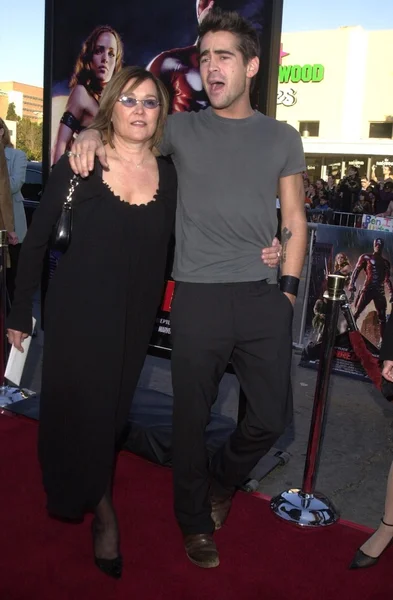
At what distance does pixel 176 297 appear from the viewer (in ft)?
8.77

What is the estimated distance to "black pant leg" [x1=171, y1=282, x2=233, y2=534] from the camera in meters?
2.60

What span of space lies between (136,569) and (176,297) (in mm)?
1151

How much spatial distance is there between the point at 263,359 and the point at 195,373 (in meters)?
0.30

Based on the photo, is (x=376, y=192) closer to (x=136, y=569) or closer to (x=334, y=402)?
(x=334, y=402)

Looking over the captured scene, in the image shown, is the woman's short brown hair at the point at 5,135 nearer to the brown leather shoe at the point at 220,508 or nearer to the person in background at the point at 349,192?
the brown leather shoe at the point at 220,508

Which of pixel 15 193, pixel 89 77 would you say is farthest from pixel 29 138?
pixel 89 77

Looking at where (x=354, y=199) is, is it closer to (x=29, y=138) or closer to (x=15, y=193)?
(x=15, y=193)

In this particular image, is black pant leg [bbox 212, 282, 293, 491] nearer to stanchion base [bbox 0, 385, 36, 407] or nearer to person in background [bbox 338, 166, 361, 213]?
stanchion base [bbox 0, 385, 36, 407]

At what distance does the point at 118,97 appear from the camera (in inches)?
99.6

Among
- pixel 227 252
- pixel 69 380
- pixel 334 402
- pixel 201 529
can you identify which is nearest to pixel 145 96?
pixel 227 252

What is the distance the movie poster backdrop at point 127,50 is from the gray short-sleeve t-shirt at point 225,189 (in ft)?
2.52

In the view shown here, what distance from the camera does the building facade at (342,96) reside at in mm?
32688

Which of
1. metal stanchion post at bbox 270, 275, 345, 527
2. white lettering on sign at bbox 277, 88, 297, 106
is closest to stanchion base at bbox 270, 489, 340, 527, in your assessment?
metal stanchion post at bbox 270, 275, 345, 527

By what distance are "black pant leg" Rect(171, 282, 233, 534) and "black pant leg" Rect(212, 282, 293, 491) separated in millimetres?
88
